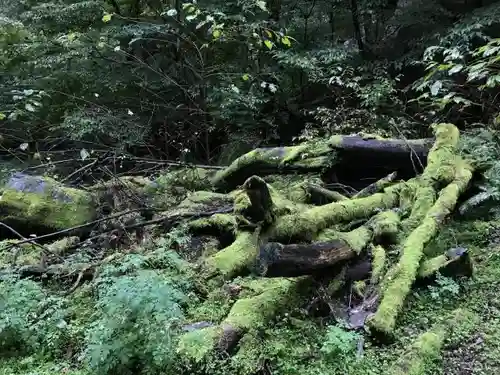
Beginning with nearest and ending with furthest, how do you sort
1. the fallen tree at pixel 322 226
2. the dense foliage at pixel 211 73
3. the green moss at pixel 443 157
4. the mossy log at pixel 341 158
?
the fallen tree at pixel 322 226 → the green moss at pixel 443 157 → the mossy log at pixel 341 158 → the dense foliage at pixel 211 73

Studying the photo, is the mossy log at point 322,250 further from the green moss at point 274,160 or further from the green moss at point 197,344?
the green moss at point 274,160

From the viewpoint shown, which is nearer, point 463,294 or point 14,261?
point 463,294

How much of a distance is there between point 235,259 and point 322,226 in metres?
0.78

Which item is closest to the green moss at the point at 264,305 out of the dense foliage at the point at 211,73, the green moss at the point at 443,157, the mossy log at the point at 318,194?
the mossy log at the point at 318,194

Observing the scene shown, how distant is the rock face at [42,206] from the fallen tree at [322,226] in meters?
0.03

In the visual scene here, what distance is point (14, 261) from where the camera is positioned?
4617mm

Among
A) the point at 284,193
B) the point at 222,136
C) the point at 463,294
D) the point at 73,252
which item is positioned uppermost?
the point at 463,294

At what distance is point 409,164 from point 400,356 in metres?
3.23

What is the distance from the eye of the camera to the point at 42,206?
534 centimetres

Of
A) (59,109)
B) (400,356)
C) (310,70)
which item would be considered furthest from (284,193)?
(59,109)

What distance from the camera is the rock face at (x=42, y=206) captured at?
5.29 meters

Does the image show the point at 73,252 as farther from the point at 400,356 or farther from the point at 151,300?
the point at 400,356

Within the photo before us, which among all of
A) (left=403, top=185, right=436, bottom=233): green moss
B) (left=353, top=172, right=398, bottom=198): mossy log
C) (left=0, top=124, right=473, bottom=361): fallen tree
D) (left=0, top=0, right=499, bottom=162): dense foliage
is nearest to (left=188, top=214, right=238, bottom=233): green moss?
(left=0, top=124, right=473, bottom=361): fallen tree

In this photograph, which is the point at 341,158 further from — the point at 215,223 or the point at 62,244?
the point at 62,244
